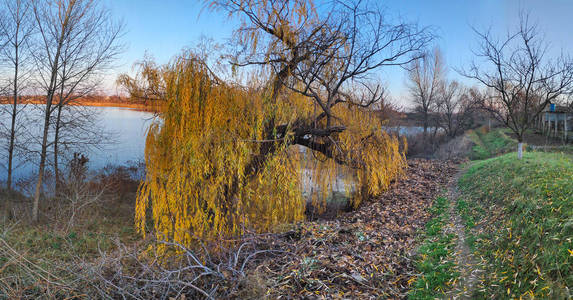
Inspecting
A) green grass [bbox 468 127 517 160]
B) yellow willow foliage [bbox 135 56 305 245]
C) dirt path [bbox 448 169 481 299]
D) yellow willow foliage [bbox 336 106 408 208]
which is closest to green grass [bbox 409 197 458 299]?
dirt path [bbox 448 169 481 299]

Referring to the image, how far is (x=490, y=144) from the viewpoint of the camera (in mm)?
18375

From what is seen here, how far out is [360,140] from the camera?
693 cm

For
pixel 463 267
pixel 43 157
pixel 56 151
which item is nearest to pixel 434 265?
pixel 463 267

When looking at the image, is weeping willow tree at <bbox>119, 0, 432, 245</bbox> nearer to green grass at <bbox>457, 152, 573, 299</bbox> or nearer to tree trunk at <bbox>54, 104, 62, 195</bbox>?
green grass at <bbox>457, 152, 573, 299</bbox>

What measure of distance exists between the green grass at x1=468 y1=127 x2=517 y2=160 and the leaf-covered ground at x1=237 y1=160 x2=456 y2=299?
37.9 feet

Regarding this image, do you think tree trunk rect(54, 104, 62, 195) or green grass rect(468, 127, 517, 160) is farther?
green grass rect(468, 127, 517, 160)

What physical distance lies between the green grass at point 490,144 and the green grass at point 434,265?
41.0ft

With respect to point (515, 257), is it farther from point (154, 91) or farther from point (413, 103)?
point (413, 103)

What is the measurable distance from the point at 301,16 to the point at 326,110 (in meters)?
1.91

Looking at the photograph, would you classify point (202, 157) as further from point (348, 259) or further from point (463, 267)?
point (463, 267)

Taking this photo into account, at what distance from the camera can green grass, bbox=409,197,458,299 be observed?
9.96ft

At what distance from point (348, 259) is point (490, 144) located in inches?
748

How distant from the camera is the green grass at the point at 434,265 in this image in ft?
9.96

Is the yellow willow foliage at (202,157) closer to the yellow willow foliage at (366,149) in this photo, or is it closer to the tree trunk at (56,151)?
the yellow willow foliage at (366,149)
